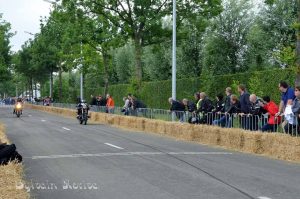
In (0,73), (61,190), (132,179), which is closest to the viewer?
(61,190)

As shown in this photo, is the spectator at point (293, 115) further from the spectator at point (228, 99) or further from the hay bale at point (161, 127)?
the hay bale at point (161, 127)

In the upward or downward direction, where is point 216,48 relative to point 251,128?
upward

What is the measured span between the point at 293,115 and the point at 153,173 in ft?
18.1

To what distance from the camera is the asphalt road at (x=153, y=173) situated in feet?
28.4

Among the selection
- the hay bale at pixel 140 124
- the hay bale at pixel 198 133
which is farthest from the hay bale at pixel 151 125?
the hay bale at pixel 198 133

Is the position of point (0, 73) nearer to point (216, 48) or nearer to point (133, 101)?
point (216, 48)

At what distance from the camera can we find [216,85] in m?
32.9

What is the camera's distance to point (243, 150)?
1639cm

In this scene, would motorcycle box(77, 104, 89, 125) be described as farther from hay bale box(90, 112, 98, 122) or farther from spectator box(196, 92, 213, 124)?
spectator box(196, 92, 213, 124)

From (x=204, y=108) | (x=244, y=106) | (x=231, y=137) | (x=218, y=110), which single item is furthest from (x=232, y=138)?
(x=204, y=108)

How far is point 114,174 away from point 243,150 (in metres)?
6.66

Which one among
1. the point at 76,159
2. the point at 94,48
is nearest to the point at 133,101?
the point at 94,48

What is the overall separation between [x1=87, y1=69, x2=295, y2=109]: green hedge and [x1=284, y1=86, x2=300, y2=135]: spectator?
276 inches

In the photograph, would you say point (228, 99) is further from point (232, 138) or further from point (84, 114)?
point (84, 114)
